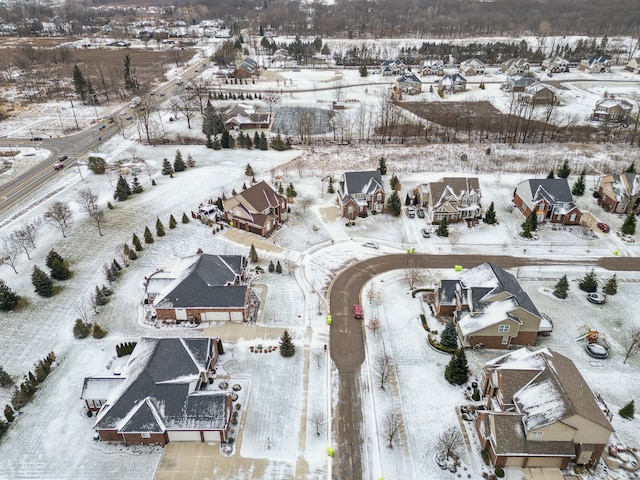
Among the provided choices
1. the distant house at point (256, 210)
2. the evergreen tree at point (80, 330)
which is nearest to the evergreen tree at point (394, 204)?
the distant house at point (256, 210)

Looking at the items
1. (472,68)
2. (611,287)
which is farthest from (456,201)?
(472,68)

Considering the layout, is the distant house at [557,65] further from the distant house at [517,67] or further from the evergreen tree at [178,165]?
the evergreen tree at [178,165]

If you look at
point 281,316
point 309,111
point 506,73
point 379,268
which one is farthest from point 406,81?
point 281,316

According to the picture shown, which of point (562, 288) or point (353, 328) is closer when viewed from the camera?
point (353, 328)

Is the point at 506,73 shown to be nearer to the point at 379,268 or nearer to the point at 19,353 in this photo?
the point at 379,268

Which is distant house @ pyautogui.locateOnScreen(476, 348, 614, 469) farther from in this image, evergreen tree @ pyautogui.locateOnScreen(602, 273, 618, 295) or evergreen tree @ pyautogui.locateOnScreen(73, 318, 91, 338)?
evergreen tree @ pyautogui.locateOnScreen(73, 318, 91, 338)

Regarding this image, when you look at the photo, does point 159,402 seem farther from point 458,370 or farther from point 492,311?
point 492,311
